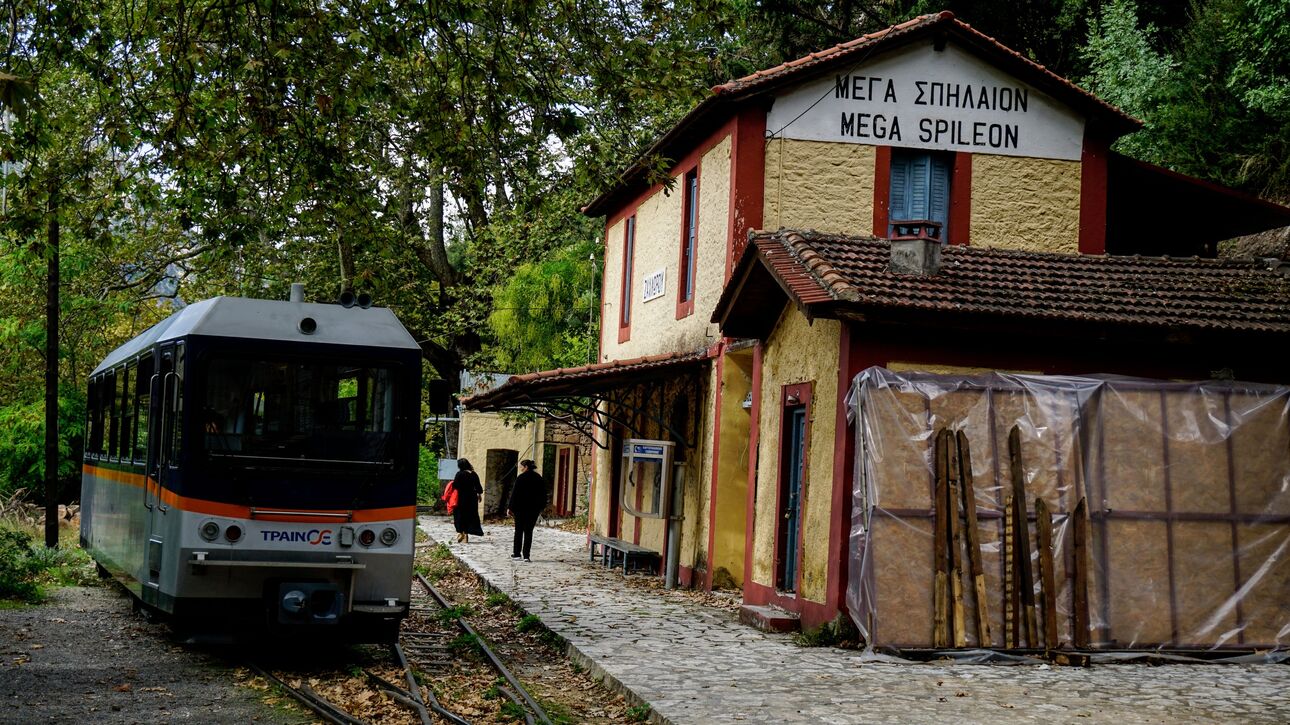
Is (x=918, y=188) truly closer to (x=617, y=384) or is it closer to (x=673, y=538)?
(x=617, y=384)

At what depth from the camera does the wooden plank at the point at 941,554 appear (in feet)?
38.9

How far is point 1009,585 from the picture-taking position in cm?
1200

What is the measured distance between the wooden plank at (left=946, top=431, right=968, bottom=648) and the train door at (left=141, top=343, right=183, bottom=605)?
6.40 metres

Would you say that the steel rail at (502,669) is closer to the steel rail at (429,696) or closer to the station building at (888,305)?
the steel rail at (429,696)

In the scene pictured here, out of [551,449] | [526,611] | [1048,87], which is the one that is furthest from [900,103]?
[551,449]

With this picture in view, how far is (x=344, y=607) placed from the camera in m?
11.2

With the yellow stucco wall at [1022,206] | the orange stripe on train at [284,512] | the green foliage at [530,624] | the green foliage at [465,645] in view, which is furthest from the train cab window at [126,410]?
the yellow stucco wall at [1022,206]

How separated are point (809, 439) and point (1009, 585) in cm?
282

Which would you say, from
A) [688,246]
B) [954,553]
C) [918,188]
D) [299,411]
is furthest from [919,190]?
[299,411]

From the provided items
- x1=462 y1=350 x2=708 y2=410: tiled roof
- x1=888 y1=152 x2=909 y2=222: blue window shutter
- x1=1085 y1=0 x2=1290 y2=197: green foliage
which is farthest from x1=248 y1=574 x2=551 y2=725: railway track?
x1=1085 y1=0 x2=1290 y2=197: green foliage

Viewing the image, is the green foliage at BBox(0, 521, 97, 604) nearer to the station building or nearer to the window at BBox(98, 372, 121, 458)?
the window at BBox(98, 372, 121, 458)

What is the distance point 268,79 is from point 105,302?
21.7 meters

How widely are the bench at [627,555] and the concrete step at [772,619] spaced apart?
6.17m

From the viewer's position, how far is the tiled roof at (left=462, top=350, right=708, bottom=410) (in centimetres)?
1908
